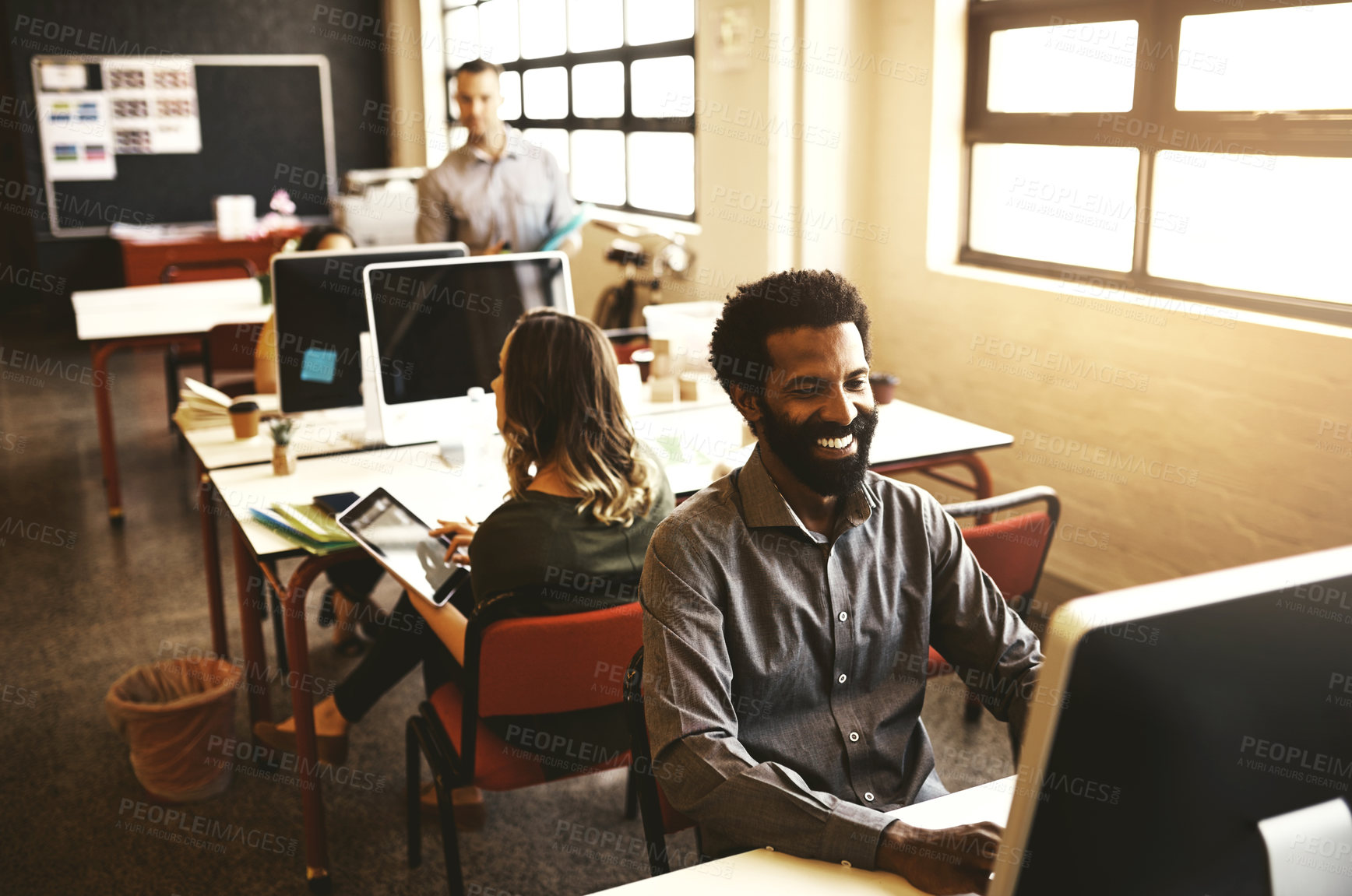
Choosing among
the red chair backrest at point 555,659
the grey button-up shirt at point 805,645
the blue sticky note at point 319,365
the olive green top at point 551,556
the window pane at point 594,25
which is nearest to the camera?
the grey button-up shirt at point 805,645

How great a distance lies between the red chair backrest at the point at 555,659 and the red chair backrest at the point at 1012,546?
2.15 feet

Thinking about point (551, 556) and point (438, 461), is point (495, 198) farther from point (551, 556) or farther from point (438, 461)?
point (551, 556)

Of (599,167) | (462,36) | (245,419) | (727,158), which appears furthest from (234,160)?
(245,419)

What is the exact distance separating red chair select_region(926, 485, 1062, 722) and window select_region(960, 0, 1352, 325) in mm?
1349

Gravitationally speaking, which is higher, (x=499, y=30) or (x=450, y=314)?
(x=499, y=30)

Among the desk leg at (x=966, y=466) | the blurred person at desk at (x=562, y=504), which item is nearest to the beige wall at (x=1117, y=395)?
the desk leg at (x=966, y=466)

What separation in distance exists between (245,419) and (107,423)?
1710mm

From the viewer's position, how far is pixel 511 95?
7734 mm

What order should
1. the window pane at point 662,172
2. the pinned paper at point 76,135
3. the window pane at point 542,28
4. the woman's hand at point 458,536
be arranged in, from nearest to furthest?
1. the woman's hand at point 458,536
2. the window pane at point 662,172
3. the window pane at point 542,28
4. the pinned paper at point 76,135

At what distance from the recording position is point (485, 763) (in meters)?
1.88

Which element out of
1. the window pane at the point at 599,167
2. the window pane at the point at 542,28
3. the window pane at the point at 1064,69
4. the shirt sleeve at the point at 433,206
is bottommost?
the shirt sleeve at the point at 433,206

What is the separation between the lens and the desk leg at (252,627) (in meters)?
2.45

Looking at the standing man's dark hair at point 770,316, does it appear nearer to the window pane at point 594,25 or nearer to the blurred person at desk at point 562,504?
the blurred person at desk at point 562,504

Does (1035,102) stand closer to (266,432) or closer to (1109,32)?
(1109,32)
